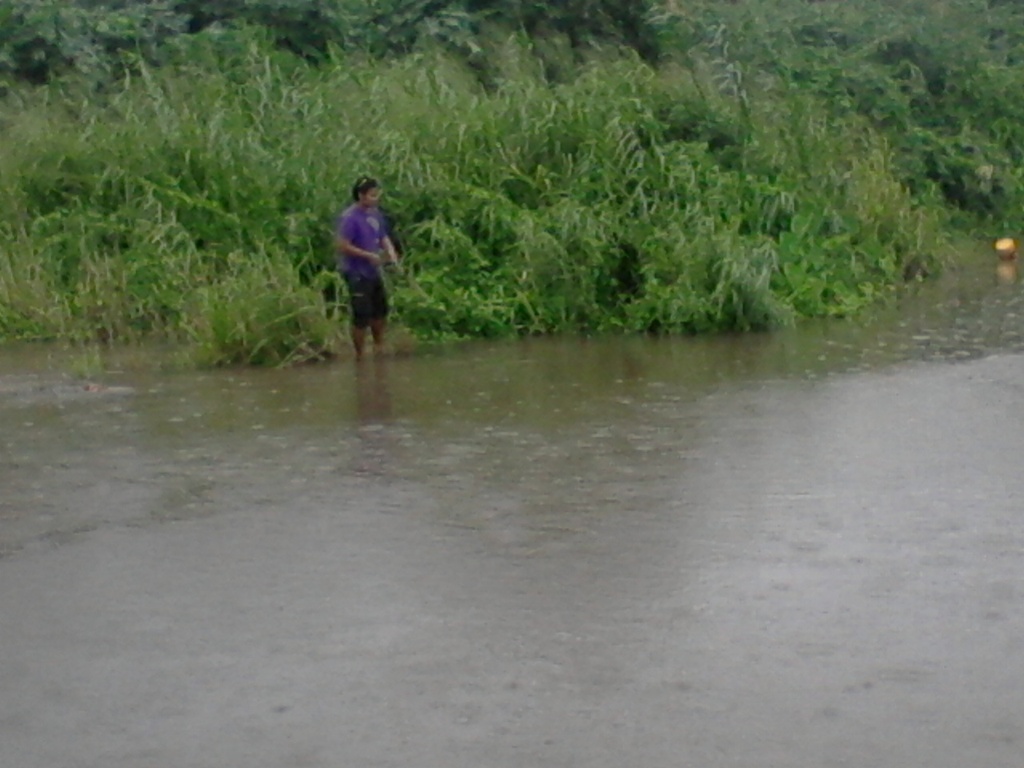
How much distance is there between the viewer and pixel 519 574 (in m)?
7.33

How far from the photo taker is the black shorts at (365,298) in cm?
1418

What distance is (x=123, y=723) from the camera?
5.64 metres

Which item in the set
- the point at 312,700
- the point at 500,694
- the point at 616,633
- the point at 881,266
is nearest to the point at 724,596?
the point at 616,633

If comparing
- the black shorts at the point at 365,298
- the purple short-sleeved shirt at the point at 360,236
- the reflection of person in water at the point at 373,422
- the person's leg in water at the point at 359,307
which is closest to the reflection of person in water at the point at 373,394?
Answer: the reflection of person in water at the point at 373,422

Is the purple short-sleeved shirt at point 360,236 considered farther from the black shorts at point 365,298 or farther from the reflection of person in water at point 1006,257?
the reflection of person in water at point 1006,257

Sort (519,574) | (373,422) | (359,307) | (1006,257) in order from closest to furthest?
(519,574), (373,422), (359,307), (1006,257)

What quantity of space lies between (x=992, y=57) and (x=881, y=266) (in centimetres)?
1399

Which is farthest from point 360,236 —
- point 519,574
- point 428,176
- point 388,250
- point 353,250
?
point 519,574

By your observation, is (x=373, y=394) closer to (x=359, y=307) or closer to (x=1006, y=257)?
(x=359, y=307)

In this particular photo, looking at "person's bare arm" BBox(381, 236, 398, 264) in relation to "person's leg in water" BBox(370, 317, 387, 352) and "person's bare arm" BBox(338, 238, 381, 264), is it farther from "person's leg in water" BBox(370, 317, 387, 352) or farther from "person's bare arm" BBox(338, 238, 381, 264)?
"person's leg in water" BBox(370, 317, 387, 352)

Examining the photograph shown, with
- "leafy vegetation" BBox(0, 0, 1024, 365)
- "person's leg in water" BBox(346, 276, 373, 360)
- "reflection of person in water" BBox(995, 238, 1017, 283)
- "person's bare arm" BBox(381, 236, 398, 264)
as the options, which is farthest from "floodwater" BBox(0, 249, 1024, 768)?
"reflection of person in water" BBox(995, 238, 1017, 283)

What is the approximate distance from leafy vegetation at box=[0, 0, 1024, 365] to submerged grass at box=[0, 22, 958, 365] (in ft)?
0.10

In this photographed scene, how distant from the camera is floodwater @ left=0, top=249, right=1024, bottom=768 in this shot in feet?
18.1

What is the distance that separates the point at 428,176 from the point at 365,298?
9.47ft
